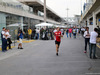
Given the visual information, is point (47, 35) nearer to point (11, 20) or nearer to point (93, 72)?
point (11, 20)

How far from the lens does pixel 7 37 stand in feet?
43.8

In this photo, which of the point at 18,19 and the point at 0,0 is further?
the point at 18,19

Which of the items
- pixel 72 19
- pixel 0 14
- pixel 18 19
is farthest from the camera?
pixel 72 19

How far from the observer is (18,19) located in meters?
25.5

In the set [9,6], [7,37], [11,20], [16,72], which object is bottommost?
[16,72]

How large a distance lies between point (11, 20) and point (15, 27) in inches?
63.2

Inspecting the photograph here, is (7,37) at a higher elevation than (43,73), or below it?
higher

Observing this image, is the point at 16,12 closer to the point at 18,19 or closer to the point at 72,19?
the point at 18,19

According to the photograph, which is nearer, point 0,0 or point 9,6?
point 0,0

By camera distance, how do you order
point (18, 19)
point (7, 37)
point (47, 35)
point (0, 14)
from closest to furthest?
point (7, 37) → point (0, 14) → point (47, 35) → point (18, 19)

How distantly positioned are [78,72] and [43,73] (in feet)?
4.59

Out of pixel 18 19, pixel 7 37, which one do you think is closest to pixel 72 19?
pixel 18 19

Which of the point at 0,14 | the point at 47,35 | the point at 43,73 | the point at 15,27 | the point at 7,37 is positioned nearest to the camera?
the point at 43,73

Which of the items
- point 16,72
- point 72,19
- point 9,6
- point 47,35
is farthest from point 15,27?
point 72,19
